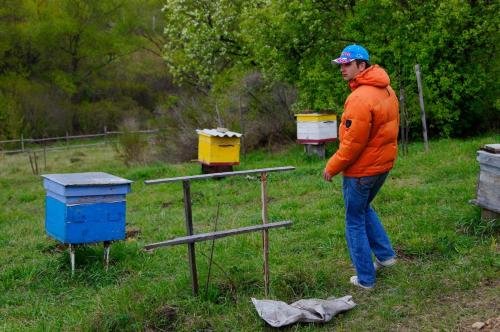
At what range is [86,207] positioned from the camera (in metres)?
6.71

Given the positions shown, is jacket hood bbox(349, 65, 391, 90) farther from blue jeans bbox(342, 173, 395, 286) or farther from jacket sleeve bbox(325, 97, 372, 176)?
blue jeans bbox(342, 173, 395, 286)

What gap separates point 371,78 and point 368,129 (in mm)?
447

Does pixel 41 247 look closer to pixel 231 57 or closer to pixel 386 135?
pixel 386 135

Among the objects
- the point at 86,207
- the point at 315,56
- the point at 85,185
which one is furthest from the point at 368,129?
the point at 315,56

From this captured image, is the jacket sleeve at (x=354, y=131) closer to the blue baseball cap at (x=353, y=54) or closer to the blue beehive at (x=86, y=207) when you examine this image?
the blue baseball cap at (x=353, y=54)

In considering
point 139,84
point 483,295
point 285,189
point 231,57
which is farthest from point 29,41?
point 483,295

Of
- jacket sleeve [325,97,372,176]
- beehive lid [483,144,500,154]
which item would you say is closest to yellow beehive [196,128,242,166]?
beehive lid [483,144,500,154]

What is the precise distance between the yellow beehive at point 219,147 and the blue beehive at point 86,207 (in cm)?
644

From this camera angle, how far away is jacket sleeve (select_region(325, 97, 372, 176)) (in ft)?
16.6

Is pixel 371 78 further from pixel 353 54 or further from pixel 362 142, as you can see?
pixel 362 142

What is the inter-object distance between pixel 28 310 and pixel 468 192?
5.69 meters

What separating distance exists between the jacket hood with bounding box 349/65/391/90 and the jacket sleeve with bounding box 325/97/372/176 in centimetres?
21

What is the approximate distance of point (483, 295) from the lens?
521cm

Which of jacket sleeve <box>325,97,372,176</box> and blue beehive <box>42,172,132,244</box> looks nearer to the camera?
jacket sleeve <box>325,97,372,176</box>
